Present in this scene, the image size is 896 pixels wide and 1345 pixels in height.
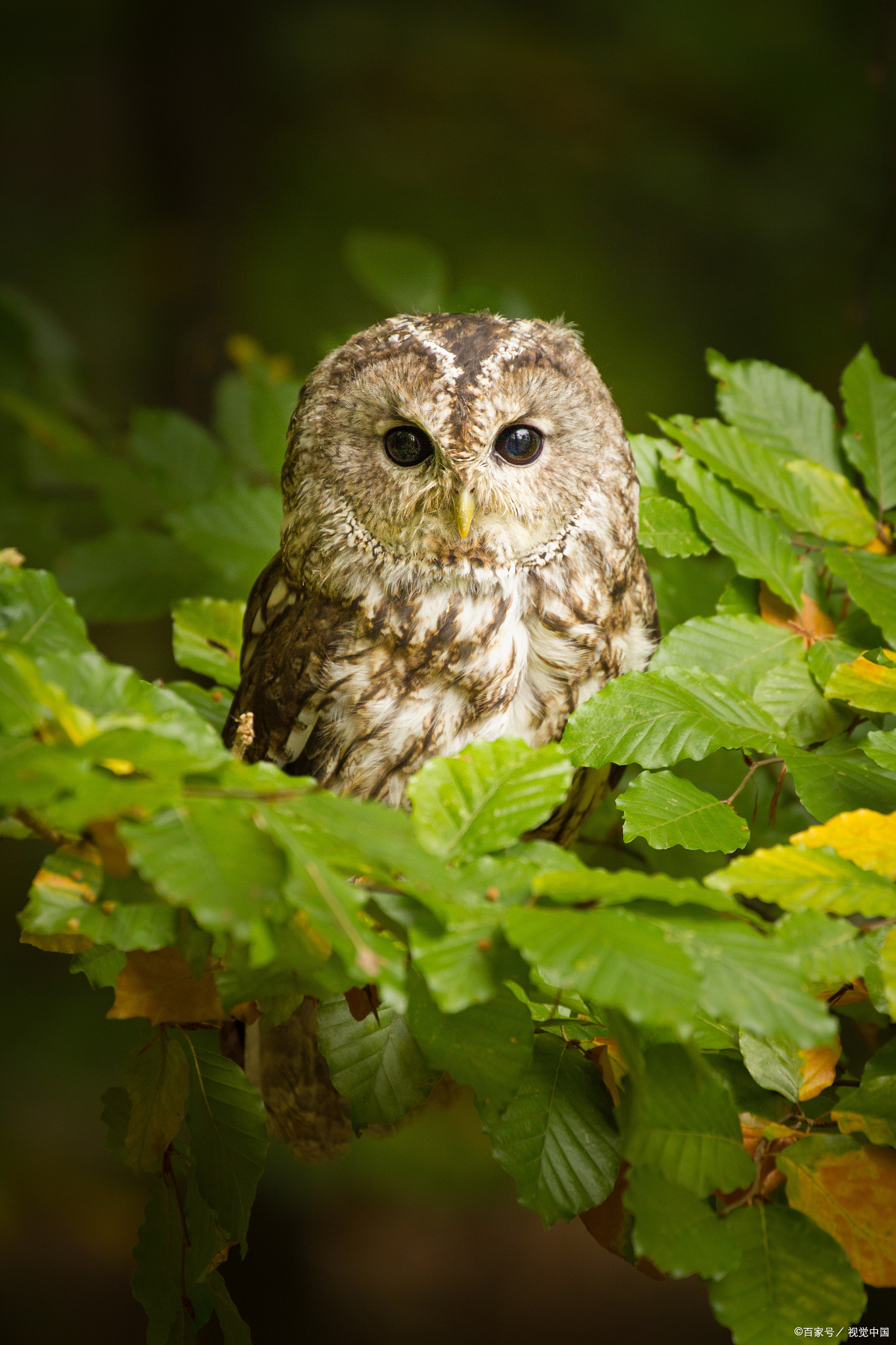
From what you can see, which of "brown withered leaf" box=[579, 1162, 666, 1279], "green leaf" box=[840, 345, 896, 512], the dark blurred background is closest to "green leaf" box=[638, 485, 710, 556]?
"green leaf" box=[840, 345, 896, 512]

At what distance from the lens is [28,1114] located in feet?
12.2

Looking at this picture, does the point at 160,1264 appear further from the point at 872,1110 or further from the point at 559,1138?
the point at 872,1110

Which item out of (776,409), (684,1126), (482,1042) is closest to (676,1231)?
(684,1126)

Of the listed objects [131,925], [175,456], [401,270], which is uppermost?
[401,270]

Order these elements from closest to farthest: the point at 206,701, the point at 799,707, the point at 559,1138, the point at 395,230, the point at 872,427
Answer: the point at 559,1138 → the point at 799,707 → the point at 872,427 → the point at 206,701 → the point at 395,230

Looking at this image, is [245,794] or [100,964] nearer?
[245,794]

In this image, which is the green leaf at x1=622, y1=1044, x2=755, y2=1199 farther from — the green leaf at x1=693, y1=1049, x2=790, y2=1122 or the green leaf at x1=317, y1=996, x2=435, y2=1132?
the green leaf at x1=317, y1=996, x2=435, y2=1132

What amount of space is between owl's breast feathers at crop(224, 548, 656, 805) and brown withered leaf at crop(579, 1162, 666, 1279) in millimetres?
511

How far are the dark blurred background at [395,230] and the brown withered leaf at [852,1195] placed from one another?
8.88 feet

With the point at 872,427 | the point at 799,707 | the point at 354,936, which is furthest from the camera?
the point at 872,427

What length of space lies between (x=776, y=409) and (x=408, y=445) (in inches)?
20.8

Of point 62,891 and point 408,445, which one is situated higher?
point 408,445

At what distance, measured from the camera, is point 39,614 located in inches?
32.9

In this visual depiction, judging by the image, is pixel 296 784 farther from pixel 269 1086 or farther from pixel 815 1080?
pixel 269 1086
